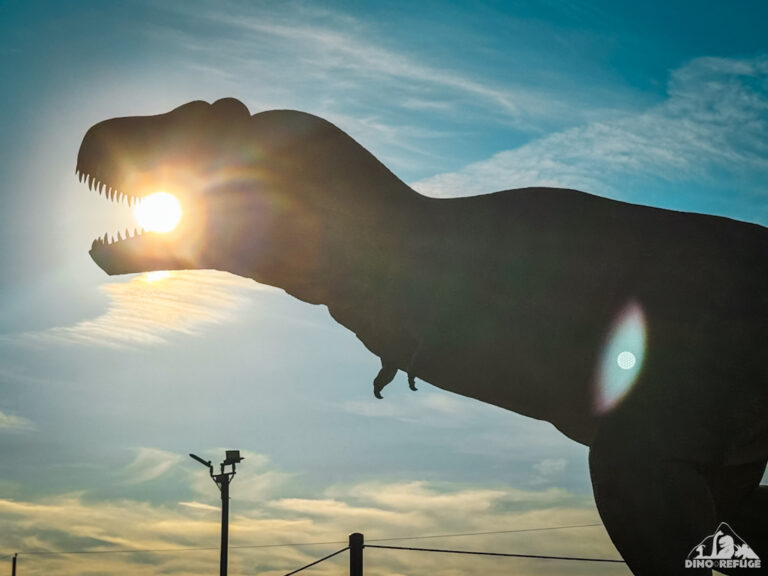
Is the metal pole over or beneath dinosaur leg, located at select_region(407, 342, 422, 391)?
over

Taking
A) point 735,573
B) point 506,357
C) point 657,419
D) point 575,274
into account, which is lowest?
point 735,573

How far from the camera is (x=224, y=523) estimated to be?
21672 millimetres

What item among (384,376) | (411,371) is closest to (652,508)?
(411,371)

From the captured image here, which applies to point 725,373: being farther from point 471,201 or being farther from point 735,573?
point 471,201

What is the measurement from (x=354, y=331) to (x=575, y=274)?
4.94ft

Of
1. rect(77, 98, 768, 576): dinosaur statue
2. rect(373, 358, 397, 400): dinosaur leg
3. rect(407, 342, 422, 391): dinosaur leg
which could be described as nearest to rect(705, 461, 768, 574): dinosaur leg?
rect(77, 98, 768, 576): dinosaur statue

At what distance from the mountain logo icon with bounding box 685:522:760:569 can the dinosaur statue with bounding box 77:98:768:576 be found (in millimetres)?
72

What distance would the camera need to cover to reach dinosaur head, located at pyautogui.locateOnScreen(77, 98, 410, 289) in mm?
6621

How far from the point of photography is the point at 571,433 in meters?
6.38

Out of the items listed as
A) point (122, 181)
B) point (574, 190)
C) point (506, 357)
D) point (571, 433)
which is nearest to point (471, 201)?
point (574, 190)

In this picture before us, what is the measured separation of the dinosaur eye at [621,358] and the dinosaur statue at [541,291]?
1 cm

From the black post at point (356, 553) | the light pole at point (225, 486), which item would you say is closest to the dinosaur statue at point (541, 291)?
the black post at point (356, 553)

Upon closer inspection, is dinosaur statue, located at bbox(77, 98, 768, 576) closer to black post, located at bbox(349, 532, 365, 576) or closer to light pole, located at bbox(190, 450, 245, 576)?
black post, located at bbox(349, 532, 365, 576)

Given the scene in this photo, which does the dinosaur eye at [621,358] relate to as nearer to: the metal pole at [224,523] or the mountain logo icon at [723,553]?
the mountain logo icon at [723,553]
